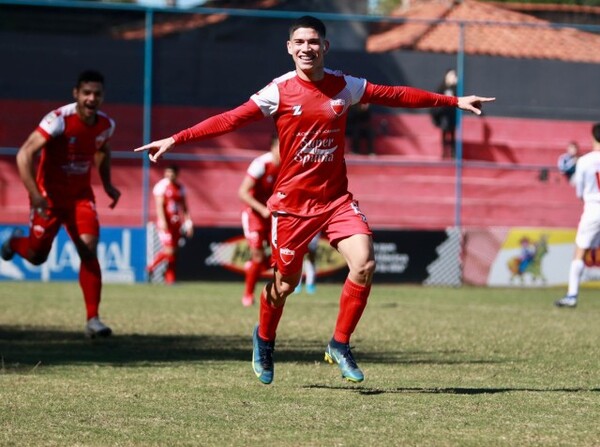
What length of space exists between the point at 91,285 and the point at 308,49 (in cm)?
449

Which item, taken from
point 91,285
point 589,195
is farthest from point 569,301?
point 91,285

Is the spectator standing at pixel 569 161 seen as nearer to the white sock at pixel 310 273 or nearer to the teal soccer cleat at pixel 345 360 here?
the white sock at pixel 310 273

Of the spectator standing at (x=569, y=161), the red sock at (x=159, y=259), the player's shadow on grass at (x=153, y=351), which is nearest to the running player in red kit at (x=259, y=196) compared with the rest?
the player's shadow on grass at (x=153, y=351)

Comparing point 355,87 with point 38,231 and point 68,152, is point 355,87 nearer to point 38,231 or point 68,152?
point 68,152

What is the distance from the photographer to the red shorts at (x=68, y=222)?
11.4 metres

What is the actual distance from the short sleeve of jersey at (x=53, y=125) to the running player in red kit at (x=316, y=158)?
3.48m

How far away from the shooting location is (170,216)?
22.2 meters

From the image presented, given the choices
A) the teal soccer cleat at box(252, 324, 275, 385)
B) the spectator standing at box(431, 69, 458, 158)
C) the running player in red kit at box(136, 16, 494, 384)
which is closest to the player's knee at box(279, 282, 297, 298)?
the running player in red kit at box(136, 16, 494, 384)

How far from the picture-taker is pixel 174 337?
12125 millimetres

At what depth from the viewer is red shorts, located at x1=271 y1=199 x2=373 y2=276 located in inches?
318

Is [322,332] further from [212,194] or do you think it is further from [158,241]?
[212,194]

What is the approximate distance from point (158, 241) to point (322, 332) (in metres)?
11.3

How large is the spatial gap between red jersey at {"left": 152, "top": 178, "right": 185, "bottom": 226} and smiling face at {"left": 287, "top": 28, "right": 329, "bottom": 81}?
1438cm

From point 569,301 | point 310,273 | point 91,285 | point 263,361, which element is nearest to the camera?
point 263,361
